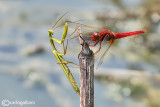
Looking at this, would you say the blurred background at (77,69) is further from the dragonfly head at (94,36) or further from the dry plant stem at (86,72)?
the dry plant stem at (86,72)

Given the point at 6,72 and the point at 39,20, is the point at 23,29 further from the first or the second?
the point at 6,72

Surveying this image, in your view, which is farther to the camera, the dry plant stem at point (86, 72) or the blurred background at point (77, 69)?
the blurred background at point (77, 69)

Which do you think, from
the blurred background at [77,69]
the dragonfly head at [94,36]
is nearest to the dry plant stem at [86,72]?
the dragonfly head at [94,36]

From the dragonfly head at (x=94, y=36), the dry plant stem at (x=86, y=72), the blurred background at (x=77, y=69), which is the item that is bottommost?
the dry plant stem at (x=86, y=72)

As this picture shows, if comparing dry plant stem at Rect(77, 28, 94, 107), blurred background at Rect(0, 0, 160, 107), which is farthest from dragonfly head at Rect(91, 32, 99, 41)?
blurred background at Rect(0, 0, 160, 107)

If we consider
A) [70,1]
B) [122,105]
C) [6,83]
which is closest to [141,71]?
[122,105]

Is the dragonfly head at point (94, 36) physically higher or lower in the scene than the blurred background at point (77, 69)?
lower

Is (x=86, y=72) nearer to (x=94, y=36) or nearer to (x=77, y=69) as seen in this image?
(x=94, y=36)

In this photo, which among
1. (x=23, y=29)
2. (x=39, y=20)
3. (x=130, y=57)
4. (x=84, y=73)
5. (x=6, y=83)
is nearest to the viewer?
(x=84, y=73)
